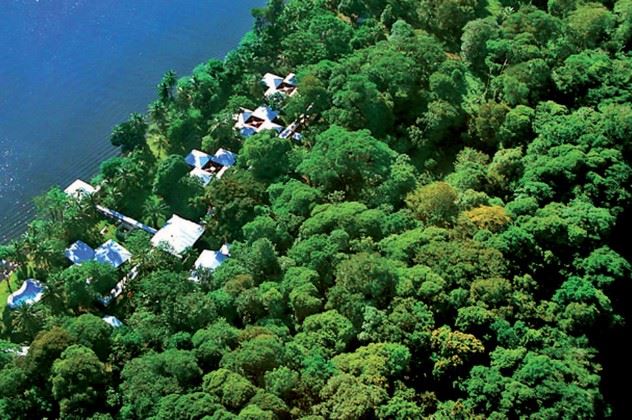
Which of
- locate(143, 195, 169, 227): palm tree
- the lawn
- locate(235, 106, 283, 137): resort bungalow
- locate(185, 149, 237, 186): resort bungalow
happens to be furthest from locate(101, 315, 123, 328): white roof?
locate(235, 106, 283, 137): resort bungalow

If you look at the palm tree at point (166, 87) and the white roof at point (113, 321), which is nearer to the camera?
the white roof at point (113, 321)

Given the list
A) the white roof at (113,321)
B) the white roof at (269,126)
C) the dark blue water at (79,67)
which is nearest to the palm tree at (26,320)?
the white roof at (113,321)

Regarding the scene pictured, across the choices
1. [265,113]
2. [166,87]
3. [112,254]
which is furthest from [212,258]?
[166,87]

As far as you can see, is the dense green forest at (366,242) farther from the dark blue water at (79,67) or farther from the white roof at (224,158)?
the dark blue water at (79,67)

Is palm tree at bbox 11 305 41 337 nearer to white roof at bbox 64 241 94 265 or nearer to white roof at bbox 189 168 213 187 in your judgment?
white roof at bbox 64 241 94 265

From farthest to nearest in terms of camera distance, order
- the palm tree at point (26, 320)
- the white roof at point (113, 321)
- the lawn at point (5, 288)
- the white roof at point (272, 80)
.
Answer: the white roof at point (272, 80) → the lawn at point (5, 288) → the white roof at point (113, 321) → the palm tree at point (26, 320)

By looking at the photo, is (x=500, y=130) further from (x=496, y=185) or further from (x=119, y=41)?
(x=119, y=41)
